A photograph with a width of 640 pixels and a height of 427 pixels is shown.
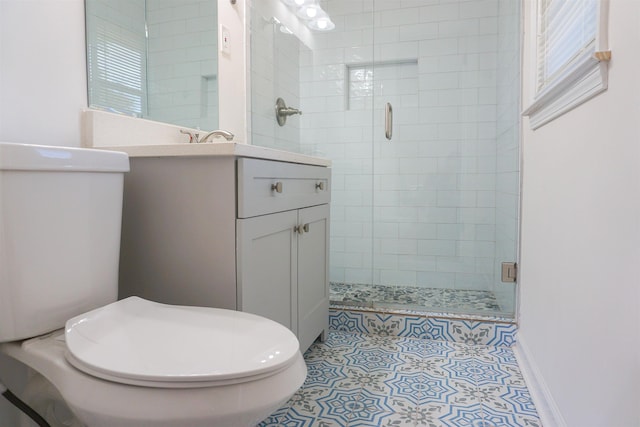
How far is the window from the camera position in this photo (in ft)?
3.24

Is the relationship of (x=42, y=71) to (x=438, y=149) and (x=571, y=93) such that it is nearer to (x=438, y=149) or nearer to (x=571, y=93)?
(x=571, y=93)

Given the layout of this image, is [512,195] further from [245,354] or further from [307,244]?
[245,354]

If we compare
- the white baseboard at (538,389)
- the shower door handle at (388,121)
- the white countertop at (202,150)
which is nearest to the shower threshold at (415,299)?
the white baseboard at (538,389)

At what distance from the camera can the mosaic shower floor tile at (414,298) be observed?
2.31 meters

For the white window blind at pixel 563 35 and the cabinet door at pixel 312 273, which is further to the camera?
the cabinet door at pixel 312 273

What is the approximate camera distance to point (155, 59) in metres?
1.80

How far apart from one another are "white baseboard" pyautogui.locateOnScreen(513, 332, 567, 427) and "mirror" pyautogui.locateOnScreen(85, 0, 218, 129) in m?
1.66

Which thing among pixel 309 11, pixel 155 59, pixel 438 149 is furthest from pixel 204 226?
pixel 309 11

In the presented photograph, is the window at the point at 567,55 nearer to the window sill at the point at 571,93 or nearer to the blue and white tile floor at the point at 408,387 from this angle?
the window sill at the point at 571,93

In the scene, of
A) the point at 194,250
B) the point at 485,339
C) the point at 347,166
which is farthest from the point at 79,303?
the point at 347,166

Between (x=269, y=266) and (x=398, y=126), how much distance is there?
170 centimetres

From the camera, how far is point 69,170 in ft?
3.36

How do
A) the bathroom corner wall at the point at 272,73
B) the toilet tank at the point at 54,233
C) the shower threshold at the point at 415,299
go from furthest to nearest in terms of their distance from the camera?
the bathroom corner wall at the point at 272,73 < the shower threshold at the point at 415,299 < the toilet tank at the point at 54,233

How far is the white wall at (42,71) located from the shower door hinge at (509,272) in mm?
1873
